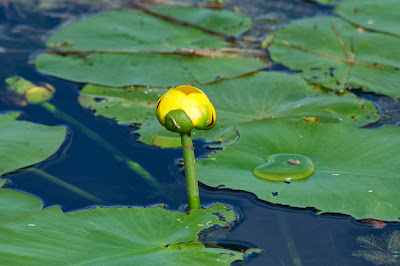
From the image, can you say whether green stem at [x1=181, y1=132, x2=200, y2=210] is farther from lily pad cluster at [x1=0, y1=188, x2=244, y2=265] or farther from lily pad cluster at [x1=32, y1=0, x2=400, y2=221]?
lily pad cluster at [x1=32, y1=0, x2=400, y2=221]

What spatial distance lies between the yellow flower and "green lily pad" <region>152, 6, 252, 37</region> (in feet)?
7.64

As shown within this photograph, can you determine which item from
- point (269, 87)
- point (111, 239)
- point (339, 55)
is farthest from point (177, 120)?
point (339, 55)

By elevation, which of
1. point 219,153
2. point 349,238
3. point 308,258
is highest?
point 219,153

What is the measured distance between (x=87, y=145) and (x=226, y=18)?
6.40 feet

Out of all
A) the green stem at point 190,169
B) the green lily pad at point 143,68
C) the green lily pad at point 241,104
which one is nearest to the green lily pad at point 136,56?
the green lily pad at point 143,68

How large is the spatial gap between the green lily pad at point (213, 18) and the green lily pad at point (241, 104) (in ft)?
3.16

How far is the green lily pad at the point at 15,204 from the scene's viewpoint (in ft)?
5.95

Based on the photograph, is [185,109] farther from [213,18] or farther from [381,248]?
[213,18]

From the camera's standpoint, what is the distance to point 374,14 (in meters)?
3.84

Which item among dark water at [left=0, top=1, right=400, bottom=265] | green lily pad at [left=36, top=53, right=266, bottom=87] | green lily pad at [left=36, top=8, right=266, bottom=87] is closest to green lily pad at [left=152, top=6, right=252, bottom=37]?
green lily pad at [left=36, top=8, right=266, bottom=87]

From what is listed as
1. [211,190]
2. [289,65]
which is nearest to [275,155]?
[211,190]

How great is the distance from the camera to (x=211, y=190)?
206 centimetres

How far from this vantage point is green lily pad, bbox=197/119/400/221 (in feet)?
6.09

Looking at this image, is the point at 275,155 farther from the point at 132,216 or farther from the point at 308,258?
the point at 132,216
